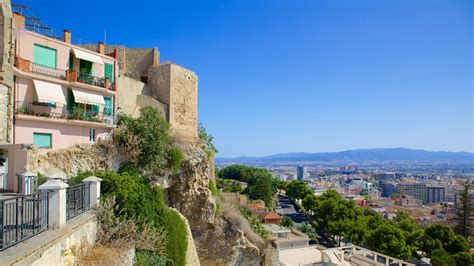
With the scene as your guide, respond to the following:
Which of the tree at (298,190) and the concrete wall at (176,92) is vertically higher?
the concrete wall at (176,92)

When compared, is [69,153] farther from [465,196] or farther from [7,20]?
[465,196]

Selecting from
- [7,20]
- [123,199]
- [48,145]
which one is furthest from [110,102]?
[123,199]

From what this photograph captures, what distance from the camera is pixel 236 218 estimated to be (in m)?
19.6

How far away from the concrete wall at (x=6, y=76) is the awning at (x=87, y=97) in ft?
9.84

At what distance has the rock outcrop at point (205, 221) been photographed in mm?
17531

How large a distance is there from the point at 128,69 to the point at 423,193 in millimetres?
179329

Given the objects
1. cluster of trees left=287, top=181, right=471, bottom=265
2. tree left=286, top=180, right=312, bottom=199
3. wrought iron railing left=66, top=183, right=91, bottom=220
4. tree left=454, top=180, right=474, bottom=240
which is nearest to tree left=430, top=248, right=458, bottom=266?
cluster of trees left=287, top=181, right=471, bottom=265

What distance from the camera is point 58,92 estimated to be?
16.2 metres

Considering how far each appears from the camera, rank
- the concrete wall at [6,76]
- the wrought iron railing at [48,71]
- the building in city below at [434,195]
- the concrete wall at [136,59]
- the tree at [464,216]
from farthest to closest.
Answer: the building in city below at [434,195]
the tree at [464,216]
the concrete wall at [136,59]
the wrought iron railing at [48,71]
the concrete wall at [6,76]

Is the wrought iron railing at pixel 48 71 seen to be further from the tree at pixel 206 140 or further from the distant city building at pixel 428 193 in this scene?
the distant city building at pixel 428 193

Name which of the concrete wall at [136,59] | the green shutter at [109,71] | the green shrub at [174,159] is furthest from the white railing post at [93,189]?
the concrete wall at [136,59]

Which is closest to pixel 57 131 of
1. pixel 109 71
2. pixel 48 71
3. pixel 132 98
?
pixel 48 71

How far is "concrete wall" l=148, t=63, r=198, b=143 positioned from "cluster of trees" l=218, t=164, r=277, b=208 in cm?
4297

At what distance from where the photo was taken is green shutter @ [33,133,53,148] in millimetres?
15630
